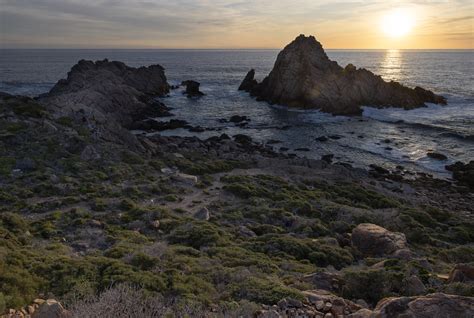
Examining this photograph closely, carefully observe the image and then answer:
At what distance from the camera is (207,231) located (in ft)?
58.9

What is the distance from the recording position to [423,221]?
25.0m

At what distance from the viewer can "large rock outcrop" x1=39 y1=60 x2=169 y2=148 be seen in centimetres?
3619

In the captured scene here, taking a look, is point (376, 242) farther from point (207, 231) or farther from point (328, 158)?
point (328, 158)

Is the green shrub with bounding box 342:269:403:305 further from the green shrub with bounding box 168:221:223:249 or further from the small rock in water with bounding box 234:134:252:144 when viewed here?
the small rock in water with bounding box 234:134:252:144

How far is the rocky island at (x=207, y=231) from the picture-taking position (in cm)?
1016

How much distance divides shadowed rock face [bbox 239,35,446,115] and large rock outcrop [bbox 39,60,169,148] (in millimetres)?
26617

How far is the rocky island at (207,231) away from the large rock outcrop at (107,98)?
1.60 feet

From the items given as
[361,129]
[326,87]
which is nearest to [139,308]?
[361,129]

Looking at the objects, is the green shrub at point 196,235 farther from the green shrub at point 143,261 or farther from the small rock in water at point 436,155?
the small rock in water at point 436,155

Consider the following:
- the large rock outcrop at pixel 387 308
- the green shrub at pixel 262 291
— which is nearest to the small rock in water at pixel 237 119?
the green shrub at pixel 262 291

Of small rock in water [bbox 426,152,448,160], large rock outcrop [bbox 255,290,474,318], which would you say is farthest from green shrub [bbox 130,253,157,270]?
small rock in water [bbox 426,152,448,160]

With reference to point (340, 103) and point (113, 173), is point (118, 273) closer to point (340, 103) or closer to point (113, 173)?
point (113, 173)

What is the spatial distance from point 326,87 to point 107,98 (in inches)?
1640

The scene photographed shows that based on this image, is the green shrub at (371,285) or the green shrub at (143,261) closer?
the green shrub at (371,285)
